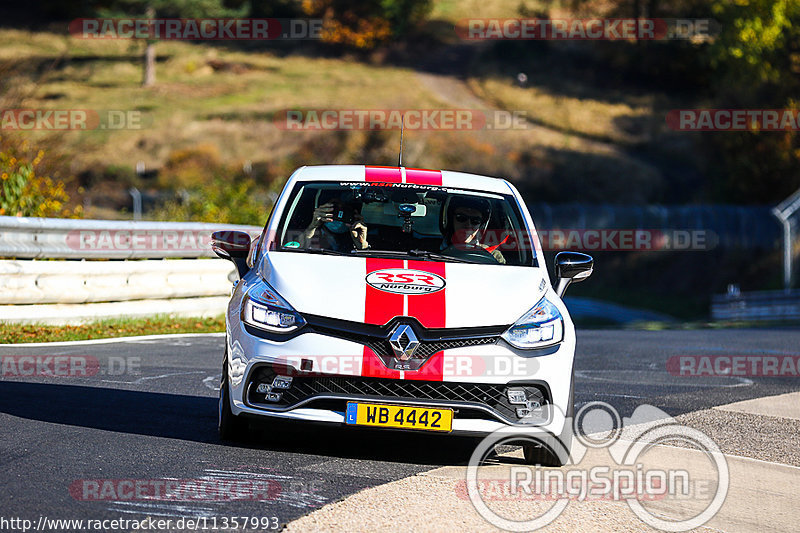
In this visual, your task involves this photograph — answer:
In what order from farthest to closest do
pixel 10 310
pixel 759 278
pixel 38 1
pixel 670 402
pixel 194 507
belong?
pixel 38 1 → pixel 759 278 → pixel 10 310 → pixel 670 402 → pixel 194 507

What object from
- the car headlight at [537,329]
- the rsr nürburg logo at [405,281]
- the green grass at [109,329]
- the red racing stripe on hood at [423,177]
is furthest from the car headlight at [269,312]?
the green grass at [109,329]

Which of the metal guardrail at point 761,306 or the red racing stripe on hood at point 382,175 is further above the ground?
the red racing stripe on hood at point 382,175

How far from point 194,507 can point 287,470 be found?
0.98 m

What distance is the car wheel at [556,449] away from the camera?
21.9 ft

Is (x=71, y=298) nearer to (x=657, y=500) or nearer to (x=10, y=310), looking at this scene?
→ (x=10, y=310)

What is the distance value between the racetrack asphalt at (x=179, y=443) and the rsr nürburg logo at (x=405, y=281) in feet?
2.67

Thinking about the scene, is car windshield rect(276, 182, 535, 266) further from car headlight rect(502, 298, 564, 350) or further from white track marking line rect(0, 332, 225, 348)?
white track marking line rect(0, 332, 225, 348)

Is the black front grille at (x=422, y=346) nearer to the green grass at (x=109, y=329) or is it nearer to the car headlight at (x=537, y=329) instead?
the car headlight at (x=537, y=329)

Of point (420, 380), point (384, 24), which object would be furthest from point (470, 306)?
point (384, 24)

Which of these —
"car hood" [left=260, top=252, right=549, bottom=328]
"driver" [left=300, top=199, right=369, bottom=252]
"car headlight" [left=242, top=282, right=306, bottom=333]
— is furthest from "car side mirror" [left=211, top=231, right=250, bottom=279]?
"car headlight" [left=242, top=282, right=306, bottom=333]

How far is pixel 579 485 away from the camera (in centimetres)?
629

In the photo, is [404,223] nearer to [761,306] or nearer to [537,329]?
[537,329]

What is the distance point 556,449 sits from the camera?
6699 millimetres

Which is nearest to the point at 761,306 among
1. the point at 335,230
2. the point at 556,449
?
the point at 335,230
